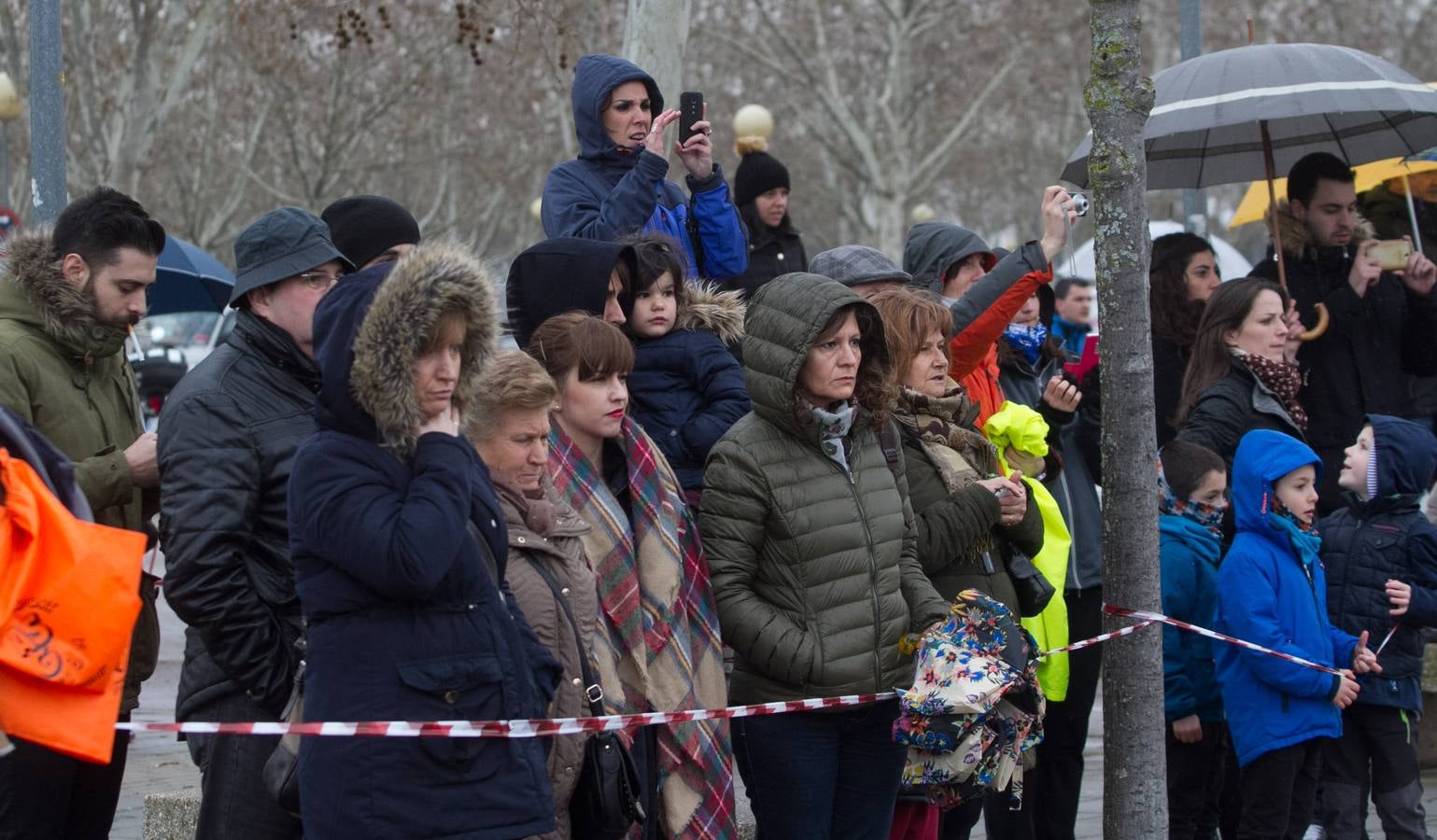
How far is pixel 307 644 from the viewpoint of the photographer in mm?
3900

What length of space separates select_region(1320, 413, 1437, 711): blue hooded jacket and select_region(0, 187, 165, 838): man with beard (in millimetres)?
4092

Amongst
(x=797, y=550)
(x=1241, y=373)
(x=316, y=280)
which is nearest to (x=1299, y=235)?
(x=1241, y=373)

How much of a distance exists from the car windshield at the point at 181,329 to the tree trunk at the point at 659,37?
18.3m

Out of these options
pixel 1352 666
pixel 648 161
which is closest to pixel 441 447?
pixel 648 161

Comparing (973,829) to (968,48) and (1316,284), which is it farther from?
(968,48)

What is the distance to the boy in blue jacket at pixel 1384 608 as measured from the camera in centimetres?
630

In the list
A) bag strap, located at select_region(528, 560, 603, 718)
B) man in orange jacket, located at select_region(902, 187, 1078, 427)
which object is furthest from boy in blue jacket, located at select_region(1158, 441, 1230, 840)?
bag strap, located at select_region(528, 560, 603, 718)

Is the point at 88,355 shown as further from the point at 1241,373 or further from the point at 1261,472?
the point at 1241,373

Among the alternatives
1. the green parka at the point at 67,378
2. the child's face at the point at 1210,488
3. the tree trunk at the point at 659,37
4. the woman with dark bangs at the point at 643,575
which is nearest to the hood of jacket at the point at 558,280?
the woman with dark bangs at the point at 643,575

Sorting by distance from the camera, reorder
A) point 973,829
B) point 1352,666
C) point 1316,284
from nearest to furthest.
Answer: point 1352,666, point 973,829, point 1316,284

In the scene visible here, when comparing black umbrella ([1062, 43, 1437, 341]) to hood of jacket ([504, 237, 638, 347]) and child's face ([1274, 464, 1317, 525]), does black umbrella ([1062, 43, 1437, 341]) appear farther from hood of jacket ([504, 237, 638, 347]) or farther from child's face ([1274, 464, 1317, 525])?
hood of jacket ([504, 237, 638, 347])

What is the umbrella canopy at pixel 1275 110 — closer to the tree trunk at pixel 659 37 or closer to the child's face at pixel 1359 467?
the child's face at pixel 1359 467

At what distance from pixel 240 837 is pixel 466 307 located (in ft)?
4.74

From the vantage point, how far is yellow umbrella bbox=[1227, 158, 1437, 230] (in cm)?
986
